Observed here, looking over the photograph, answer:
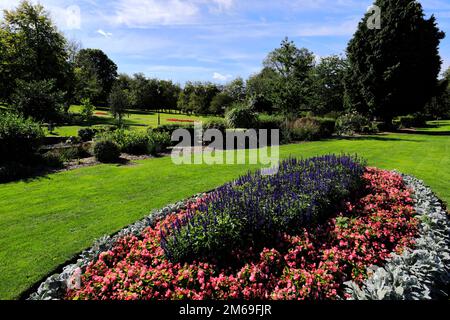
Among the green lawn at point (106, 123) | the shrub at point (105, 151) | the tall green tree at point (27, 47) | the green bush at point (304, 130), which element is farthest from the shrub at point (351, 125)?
the tall green tree at point (27, 47)

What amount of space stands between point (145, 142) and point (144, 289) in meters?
12.3

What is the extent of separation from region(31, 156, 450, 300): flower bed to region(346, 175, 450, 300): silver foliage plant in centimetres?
1

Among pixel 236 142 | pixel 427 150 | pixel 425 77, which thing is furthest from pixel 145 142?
pixel 425 77

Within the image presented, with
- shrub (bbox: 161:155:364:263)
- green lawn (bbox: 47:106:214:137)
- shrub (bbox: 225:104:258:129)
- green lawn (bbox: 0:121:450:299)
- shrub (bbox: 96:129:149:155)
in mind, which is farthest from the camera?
green lawn (bbox: 47:106:214:137)

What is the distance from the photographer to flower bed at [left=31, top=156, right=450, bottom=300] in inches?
145

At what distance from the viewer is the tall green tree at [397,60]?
24969 millimetres

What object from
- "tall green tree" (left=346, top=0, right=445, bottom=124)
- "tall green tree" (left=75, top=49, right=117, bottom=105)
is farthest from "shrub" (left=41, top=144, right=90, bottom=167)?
"tall green tree" (left=75, top=49, right=117, bottom=105)

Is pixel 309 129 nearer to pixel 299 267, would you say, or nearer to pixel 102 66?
pixel 299 267

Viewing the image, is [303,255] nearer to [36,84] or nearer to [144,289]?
[144,289]

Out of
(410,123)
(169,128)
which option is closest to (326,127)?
(169,128)

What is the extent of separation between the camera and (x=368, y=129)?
25094mm

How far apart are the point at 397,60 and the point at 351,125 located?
7.07 metres

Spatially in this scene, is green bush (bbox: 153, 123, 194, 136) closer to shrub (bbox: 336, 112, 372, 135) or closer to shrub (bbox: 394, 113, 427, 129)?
shrub (bbox: 336, 112, 372, 135)
